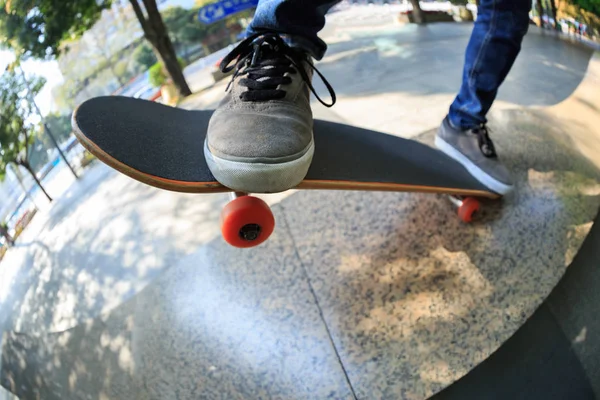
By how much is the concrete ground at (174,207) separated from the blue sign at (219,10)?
1.11ft

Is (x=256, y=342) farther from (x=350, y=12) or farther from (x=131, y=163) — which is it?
(x=350, y=12)

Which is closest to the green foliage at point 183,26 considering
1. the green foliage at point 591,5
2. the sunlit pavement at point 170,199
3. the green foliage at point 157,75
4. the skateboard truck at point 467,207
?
the green foliage at point 157,75

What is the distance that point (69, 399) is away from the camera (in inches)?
38.6

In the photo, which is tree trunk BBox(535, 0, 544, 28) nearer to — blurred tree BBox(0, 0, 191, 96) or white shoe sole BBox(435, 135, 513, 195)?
white shoe sole BBox(435, 135, 513, 195)

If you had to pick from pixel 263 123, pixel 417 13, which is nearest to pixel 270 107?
pixel 263 123

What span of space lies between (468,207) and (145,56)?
1.48 meters

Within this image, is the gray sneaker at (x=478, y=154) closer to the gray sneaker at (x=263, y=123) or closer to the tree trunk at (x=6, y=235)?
the gray sneaker at (x=263, y=123)

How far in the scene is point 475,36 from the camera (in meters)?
1.29

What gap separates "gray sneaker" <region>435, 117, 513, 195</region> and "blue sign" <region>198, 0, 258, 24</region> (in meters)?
1.16

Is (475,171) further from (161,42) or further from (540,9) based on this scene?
(161,42)

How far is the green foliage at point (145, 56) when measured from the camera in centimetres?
186

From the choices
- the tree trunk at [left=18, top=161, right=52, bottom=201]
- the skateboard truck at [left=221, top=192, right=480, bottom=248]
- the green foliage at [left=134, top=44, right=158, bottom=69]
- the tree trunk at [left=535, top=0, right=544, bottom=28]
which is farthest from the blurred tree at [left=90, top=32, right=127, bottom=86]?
the tree trunk at [left=535, top=0, right=544, bottom=28]

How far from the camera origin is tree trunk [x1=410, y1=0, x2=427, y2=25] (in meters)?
2.30

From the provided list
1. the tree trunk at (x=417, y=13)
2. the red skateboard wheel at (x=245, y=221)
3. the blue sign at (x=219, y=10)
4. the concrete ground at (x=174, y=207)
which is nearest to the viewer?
the red skateboard wheel at (x=245, y=221)
